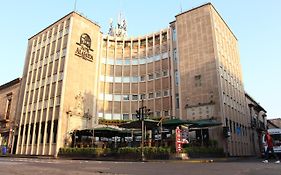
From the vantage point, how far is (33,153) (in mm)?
40438

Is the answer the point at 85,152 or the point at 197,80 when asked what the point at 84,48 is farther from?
the point at 197,80

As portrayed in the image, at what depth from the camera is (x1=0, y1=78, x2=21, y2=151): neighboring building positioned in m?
47.8

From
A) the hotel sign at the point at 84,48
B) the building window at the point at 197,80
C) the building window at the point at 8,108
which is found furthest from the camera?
the building window at the point at 8,108

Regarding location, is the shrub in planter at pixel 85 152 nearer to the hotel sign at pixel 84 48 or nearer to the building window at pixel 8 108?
the hotel sign at pixel 84 48

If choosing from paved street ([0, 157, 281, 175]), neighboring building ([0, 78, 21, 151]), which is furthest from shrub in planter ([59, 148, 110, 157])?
neighboring building ([0, 78, 21, 151])

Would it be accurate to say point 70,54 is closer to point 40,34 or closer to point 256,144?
point 40,34

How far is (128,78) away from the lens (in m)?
48.8

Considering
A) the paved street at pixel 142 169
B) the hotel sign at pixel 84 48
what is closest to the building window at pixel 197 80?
the hotel sign at pixel 84 48

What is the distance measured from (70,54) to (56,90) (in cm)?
652

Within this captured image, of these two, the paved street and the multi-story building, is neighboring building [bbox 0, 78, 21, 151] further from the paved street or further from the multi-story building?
the paved street

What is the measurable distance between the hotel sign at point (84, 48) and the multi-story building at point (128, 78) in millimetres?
178

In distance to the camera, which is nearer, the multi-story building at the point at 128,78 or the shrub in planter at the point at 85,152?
the shrub in planter at the point at 85,152

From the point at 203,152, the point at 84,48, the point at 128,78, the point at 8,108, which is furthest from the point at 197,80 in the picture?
the point at 8,108

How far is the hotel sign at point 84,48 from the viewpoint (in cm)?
4347
